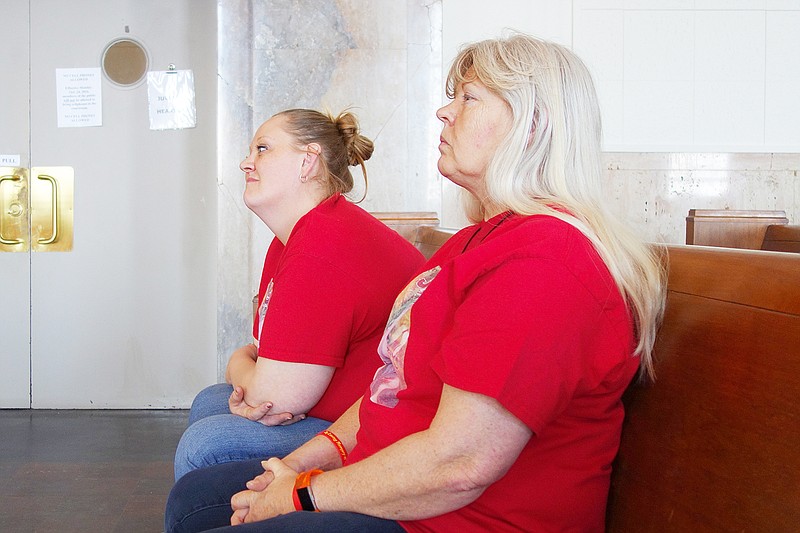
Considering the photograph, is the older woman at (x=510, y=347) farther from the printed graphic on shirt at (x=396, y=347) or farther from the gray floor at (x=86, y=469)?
the gray floor at (x=86, y=469)

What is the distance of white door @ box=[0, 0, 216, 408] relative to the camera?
156 inches

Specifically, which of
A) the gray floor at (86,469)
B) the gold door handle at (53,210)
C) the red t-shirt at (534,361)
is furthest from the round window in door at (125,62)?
the red t-shirt at (534,361)

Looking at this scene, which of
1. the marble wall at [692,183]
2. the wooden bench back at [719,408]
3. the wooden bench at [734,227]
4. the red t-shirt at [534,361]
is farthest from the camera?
the marble wall at [692,183]

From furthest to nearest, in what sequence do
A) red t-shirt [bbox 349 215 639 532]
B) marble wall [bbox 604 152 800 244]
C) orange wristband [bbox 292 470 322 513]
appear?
marble wall [bbox 604 152 800 244]
orange wristband [bbox 292 470 322 513]
red t-shirt [bbox 349 215 639 532]

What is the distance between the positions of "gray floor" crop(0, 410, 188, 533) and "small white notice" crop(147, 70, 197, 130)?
1.45 m

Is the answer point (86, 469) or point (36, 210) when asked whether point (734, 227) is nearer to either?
point (86, 469)

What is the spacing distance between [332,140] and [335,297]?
0.55 metres

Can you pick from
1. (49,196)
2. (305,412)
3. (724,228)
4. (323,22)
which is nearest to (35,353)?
(49,196)

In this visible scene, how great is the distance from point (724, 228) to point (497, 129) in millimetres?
2024

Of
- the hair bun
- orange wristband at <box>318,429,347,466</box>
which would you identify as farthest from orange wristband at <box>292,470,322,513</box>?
the hair bun

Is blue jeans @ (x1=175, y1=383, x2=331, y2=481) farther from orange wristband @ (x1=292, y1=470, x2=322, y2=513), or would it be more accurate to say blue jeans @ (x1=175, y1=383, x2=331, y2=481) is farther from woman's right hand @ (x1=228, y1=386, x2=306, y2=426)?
orange wristband @ (x1=292, y1=470, x2=322, y2=513)

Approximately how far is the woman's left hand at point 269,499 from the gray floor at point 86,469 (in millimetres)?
1394

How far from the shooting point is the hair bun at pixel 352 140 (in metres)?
2.05

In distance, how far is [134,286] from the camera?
402 cm
